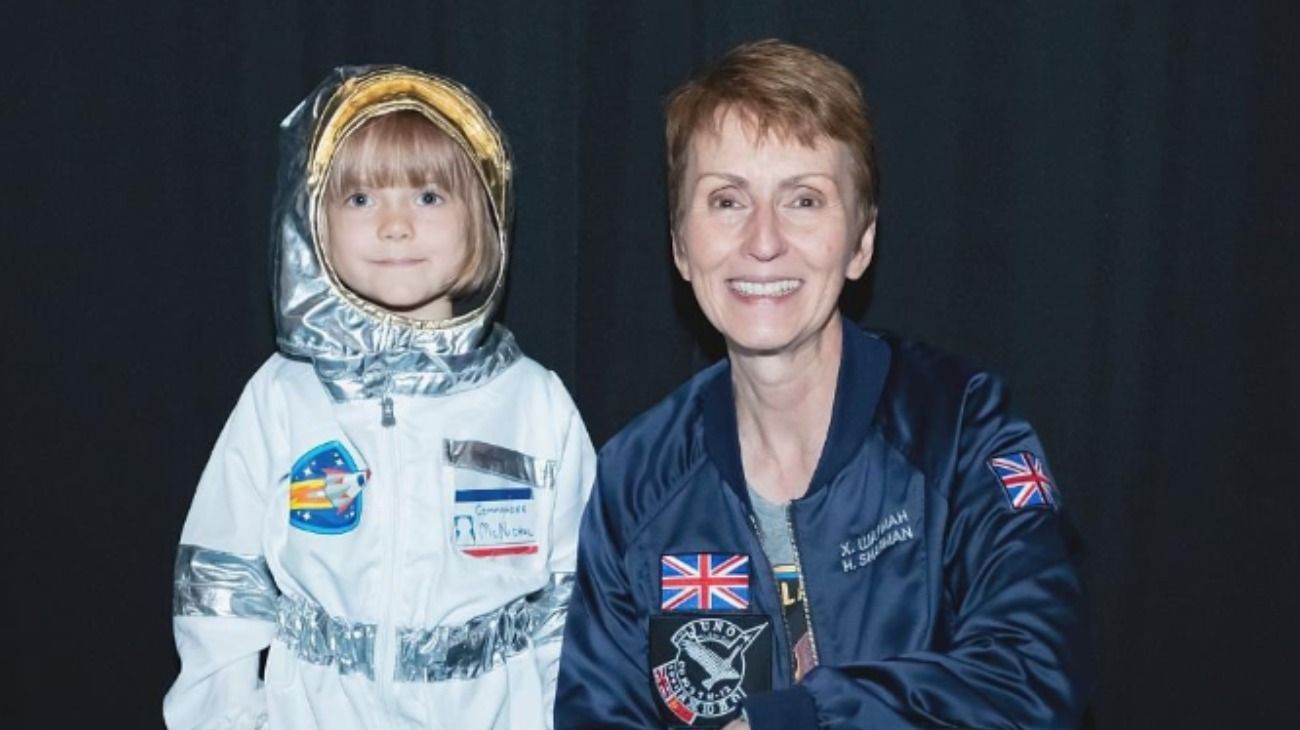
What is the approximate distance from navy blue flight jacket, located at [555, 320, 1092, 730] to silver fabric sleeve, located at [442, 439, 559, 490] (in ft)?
0.33

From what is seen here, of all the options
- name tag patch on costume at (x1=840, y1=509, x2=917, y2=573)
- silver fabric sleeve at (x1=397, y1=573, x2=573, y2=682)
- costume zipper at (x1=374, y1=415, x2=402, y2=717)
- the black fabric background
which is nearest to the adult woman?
name tag patch on costume at (x1=840, y1=509, x2=917, y2=573)

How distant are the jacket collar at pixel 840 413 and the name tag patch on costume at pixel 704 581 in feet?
0.31

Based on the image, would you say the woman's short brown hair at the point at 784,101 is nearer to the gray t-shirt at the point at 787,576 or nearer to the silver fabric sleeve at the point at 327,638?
the gray t-shirt at the point at 787,576

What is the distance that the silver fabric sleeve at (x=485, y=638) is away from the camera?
236cm

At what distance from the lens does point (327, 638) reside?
2377 mm

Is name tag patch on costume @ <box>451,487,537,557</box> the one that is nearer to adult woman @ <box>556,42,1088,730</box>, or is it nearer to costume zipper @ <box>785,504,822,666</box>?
adult woman @ <box>556,42,1088,730</box>

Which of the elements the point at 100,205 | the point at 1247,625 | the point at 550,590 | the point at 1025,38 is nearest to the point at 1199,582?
the point at 1247,625

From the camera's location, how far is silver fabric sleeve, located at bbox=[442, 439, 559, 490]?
2.42m

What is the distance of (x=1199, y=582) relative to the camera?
285 centimetres

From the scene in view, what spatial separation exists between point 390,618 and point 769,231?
0.81 m

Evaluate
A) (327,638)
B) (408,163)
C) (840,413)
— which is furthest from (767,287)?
(327,638)

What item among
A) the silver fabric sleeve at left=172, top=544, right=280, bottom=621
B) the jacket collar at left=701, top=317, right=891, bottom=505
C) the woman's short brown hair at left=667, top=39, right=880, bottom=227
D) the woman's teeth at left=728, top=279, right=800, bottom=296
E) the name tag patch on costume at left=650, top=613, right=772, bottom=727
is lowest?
the name tag patch on costume at left=650, top=613, right=772, bottom=727

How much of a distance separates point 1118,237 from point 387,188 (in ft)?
4.15

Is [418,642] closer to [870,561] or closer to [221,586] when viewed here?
[221,586]
